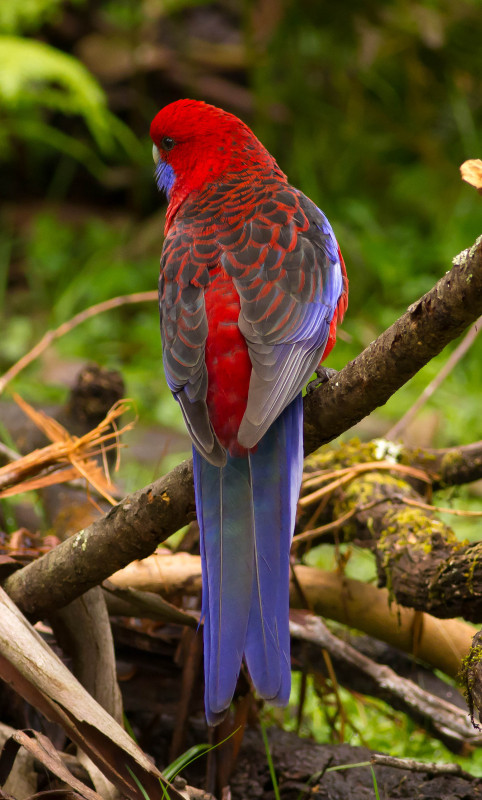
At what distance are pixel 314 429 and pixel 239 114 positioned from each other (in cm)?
513

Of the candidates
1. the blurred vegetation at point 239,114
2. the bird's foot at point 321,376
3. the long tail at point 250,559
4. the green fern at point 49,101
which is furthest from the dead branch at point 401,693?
the green fern at point 49,101

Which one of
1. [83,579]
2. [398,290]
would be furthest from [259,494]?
[398,290]

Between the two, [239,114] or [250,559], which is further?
[239,114]

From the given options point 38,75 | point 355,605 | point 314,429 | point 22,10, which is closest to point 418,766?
point 355,605

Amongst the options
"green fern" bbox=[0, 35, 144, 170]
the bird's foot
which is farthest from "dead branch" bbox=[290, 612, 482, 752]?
"green fern" bbox=[0, 35, 144, 170]

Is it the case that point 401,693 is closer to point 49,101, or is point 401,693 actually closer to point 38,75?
point 38,75

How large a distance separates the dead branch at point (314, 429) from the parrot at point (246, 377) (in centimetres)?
5

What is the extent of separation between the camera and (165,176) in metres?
2.28

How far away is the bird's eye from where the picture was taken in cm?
222

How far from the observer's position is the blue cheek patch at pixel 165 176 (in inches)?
88.0

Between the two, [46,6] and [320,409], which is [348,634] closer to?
[320,409]

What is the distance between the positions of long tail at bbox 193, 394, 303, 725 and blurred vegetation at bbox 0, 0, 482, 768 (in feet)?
9.25

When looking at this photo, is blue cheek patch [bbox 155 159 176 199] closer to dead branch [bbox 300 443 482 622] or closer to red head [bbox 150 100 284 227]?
red head [bbox 150 100 284 227]

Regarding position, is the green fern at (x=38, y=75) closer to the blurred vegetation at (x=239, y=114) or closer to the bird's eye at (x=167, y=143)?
the blurred vegetation at (x=239, y=114)
